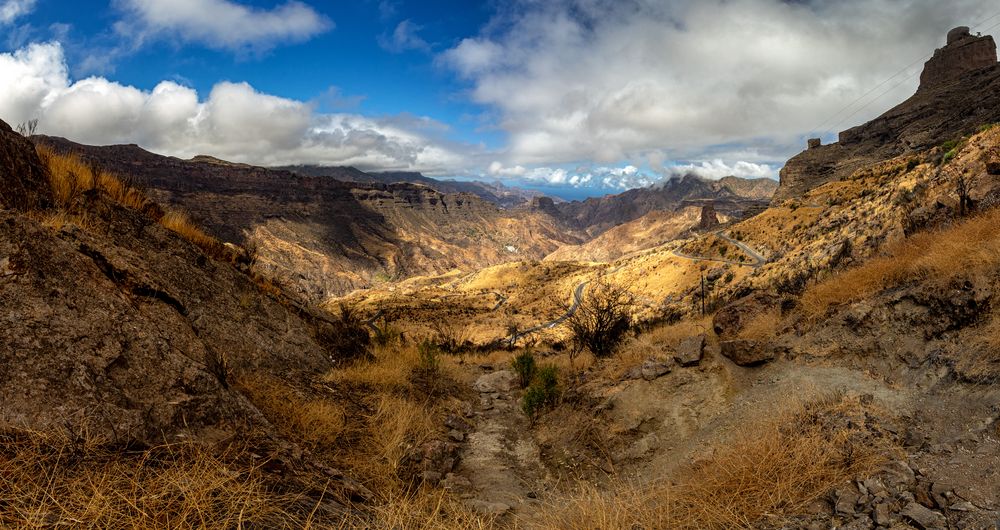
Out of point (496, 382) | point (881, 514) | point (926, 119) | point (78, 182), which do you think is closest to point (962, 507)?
point (881, 514)

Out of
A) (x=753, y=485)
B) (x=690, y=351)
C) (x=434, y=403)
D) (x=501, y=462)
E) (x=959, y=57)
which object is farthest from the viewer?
(x=959, y=57)

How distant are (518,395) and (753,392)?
5785 millimetres

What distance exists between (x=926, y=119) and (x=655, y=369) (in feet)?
521

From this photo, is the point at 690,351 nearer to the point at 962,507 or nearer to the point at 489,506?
the point at 489,506

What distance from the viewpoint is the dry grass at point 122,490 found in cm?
224

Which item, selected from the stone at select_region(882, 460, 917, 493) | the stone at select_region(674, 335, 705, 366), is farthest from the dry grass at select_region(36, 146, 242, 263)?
the stone at select_region(674, 335, 705, 366)

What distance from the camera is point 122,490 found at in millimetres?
2523

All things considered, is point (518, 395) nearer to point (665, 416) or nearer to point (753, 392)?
point (665, 416)

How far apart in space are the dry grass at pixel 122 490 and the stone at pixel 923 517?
→ 3917 mm

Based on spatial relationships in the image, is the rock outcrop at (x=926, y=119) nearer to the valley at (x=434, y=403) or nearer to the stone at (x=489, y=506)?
the valley at (x=434, y=403)

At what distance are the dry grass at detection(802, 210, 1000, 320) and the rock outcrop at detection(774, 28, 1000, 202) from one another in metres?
120

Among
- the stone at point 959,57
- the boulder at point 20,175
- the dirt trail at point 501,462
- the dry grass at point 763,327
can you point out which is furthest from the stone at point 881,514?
the stone at point 959,57

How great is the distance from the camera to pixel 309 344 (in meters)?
8.00

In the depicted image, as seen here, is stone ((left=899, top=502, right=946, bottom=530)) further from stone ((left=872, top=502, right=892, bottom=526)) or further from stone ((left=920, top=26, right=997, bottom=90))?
stone ((left=920, top=26, right=997, bottom=90))
